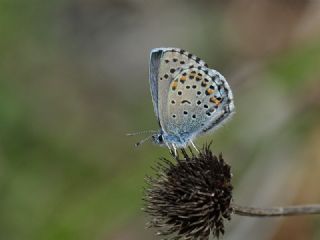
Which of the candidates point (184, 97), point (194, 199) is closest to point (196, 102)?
point (184, 97)

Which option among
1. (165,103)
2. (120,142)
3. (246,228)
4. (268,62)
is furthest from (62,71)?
(165,103)

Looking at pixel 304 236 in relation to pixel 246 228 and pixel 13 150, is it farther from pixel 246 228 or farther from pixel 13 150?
pixel 13 150

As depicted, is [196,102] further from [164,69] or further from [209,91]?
[164,69]

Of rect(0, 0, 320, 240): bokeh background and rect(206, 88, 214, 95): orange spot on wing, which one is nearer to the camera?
rect(206, 88, 214, 95): orange spot on wing

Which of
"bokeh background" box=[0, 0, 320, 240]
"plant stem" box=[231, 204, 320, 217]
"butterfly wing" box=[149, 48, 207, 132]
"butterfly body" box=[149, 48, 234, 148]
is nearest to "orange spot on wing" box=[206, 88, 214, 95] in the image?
"butterfly body" box=[149, 48, 234, 148]

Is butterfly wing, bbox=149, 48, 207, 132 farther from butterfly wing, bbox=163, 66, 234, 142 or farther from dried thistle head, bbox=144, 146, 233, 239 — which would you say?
dried thistle head, bbox=144, 146, 233, 239

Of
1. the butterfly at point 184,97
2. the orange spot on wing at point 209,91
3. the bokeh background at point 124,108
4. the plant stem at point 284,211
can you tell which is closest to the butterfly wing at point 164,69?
the butterfly at point 184,97

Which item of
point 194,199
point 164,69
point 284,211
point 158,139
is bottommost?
point 284,211

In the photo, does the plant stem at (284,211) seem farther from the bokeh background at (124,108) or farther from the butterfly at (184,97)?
the bokeh background at (124,108)
